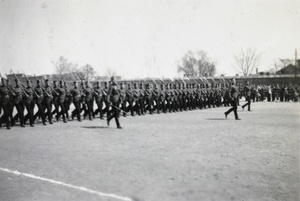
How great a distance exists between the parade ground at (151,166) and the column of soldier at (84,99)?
3.11 m

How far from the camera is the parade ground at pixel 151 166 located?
531 centimetres

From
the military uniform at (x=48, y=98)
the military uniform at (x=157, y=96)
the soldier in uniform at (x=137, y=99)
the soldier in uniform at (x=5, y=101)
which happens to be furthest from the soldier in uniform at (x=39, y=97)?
the military uniform at (x=157, y=96)

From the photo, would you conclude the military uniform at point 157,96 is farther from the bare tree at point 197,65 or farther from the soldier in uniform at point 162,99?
the bare tree at point 197,65

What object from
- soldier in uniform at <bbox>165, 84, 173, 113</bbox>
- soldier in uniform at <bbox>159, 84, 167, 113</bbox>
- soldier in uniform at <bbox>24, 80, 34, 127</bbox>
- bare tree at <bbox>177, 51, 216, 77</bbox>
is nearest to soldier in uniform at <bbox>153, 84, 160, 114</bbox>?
soldier in uniform at <bbox>159, 84, 167, 113</bbox>

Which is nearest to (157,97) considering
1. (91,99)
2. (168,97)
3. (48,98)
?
(168,97)

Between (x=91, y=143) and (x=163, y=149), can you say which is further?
(x=91, y=143)

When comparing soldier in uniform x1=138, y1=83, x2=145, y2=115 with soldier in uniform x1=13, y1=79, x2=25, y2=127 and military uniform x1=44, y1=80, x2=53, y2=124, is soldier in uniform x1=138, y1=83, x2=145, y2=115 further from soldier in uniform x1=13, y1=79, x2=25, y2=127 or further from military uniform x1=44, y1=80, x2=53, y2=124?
soldier in uniform x1=13, y1=79, x2=25, y2=127

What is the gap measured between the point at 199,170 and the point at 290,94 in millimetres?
29731

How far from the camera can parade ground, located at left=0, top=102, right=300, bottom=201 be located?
531 cm

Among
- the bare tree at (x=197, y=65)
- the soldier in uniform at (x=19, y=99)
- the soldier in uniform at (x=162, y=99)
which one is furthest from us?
the bare tree at (x=197, y=65)

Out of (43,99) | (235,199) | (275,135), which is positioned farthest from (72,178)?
(43,99)

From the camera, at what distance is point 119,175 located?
6305 millimetres

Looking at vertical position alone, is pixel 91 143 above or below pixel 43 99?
below

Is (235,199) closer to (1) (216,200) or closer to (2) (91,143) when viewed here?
(1) (216,200)
